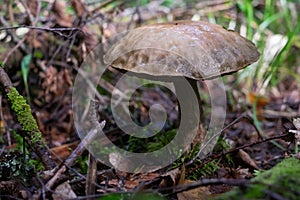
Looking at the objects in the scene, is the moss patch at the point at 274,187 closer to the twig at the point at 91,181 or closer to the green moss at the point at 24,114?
the twig at the point at 91,181

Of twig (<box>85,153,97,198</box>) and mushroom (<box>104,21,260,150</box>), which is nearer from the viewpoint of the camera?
twig (<box>85,153,97,198</box>)

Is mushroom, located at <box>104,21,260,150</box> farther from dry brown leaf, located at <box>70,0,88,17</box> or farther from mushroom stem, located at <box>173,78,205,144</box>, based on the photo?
A: dry brown leaf, located at <box>70,0,88,17</box>

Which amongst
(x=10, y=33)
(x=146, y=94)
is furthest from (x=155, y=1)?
(x=10, y=33)

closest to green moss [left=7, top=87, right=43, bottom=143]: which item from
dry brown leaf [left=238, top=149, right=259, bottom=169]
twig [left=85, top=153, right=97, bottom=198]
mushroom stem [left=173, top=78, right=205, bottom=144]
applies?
twig [left=85, top=153, right=97, bottom=198]

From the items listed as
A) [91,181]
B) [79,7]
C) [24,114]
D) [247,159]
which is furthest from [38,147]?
[79,7]

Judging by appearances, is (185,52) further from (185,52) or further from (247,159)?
(247,159)

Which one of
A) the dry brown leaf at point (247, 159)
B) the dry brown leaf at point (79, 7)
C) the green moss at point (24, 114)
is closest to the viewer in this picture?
the green moss at point (24, 114)

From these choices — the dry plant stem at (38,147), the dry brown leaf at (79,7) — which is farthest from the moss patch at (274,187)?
the dry brown leaf at (79,7)

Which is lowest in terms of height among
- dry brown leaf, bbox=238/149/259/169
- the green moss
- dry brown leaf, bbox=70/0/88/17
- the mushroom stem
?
dry brown leaf, bbox=238/149/259/169
